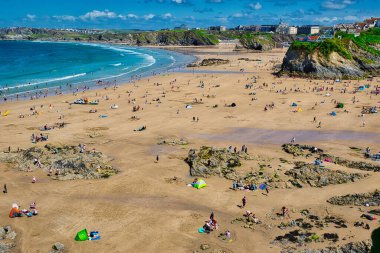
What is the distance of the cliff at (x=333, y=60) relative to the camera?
77.2 meters

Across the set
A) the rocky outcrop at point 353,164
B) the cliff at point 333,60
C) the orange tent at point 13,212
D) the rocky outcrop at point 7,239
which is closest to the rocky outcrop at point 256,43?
the cliff at point 333,60

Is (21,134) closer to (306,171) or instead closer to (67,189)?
(67,189)

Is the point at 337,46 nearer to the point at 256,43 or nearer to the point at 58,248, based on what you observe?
the point at 58,248

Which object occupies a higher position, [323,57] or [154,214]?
[323,57]

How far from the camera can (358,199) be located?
24984mm

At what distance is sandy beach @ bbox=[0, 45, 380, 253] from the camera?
21.6 meters

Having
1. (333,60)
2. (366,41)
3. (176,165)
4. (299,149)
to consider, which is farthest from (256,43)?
(176,165)

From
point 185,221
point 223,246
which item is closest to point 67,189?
point 185,221

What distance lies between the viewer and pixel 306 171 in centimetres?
2886

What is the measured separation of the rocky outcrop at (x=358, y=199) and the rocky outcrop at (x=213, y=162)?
7591 millimetres

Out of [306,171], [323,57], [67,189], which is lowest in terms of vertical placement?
[67,189]

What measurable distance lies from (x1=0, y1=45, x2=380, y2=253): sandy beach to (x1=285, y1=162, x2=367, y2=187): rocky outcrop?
51 cm

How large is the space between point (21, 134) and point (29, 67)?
73184 millimetres

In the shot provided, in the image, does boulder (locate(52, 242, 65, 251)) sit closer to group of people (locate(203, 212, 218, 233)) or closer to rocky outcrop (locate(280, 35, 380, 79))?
group of people (locate(203, 212, 218, 233))
